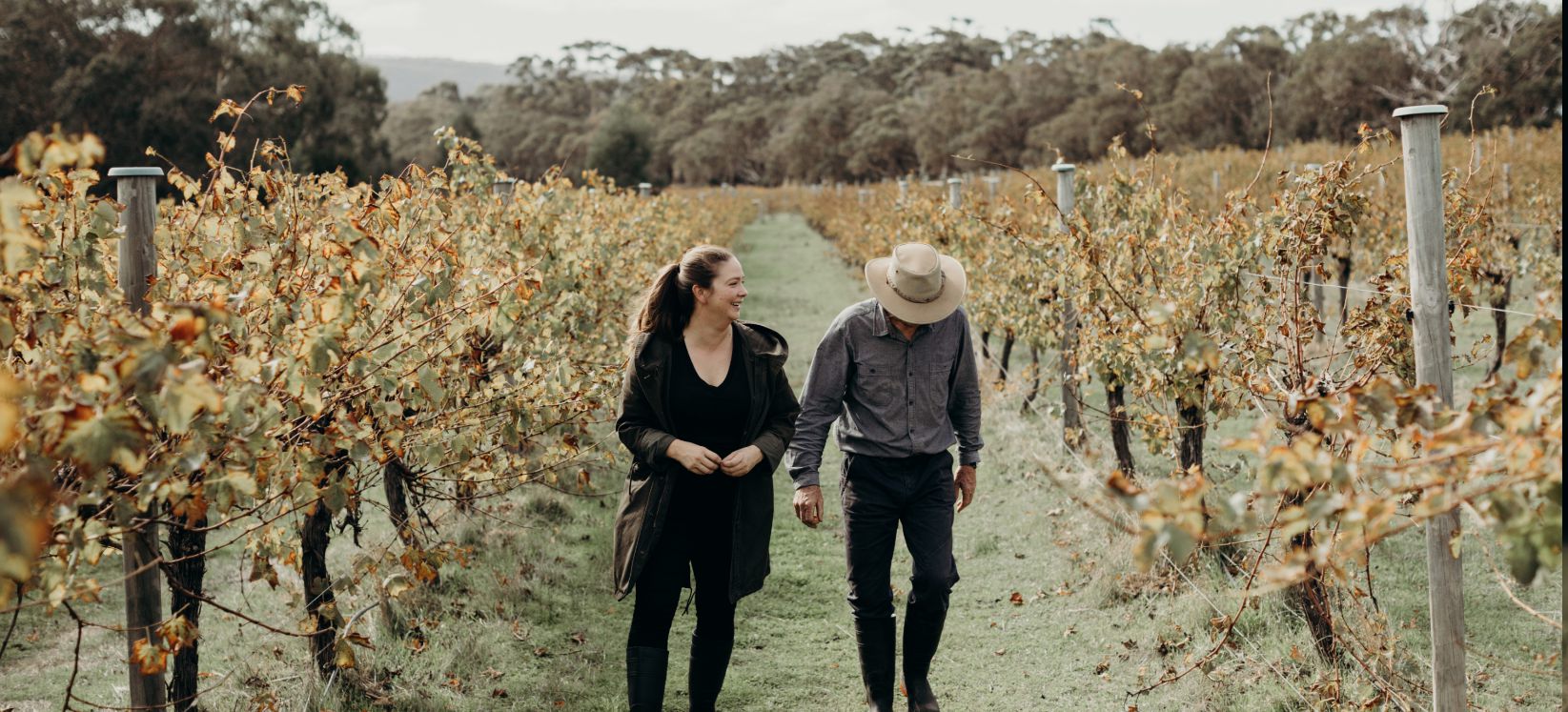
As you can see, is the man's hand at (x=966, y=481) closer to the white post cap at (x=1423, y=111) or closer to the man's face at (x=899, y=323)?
the man's face at (x=899, y=323)

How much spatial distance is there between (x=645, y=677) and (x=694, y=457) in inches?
28.7

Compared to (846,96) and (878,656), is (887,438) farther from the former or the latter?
(846,96)

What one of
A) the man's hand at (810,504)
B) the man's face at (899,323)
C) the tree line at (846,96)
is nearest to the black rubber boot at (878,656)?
the man's hand at (810,504)

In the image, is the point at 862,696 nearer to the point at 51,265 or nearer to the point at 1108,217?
the point at 51,265

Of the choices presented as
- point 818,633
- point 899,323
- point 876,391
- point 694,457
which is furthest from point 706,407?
point 818,633

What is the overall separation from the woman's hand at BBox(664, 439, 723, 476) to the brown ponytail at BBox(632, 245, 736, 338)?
37 centimetres

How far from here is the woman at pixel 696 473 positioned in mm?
3541

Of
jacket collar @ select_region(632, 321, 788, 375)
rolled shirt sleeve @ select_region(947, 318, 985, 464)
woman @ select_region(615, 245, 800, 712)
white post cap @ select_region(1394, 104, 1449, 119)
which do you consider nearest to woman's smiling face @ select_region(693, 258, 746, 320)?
woman @ select_region(615, 245, 800, 712)

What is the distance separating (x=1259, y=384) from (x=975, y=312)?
528cm

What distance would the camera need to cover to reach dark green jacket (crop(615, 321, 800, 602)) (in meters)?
3.52

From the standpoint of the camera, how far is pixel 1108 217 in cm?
717

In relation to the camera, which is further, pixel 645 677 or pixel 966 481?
pixel 966 481

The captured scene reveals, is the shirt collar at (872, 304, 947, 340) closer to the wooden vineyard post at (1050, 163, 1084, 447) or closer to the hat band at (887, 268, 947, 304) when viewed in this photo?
the hat band at (887, 268, 947, 304)

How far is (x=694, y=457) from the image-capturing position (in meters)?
3.43
